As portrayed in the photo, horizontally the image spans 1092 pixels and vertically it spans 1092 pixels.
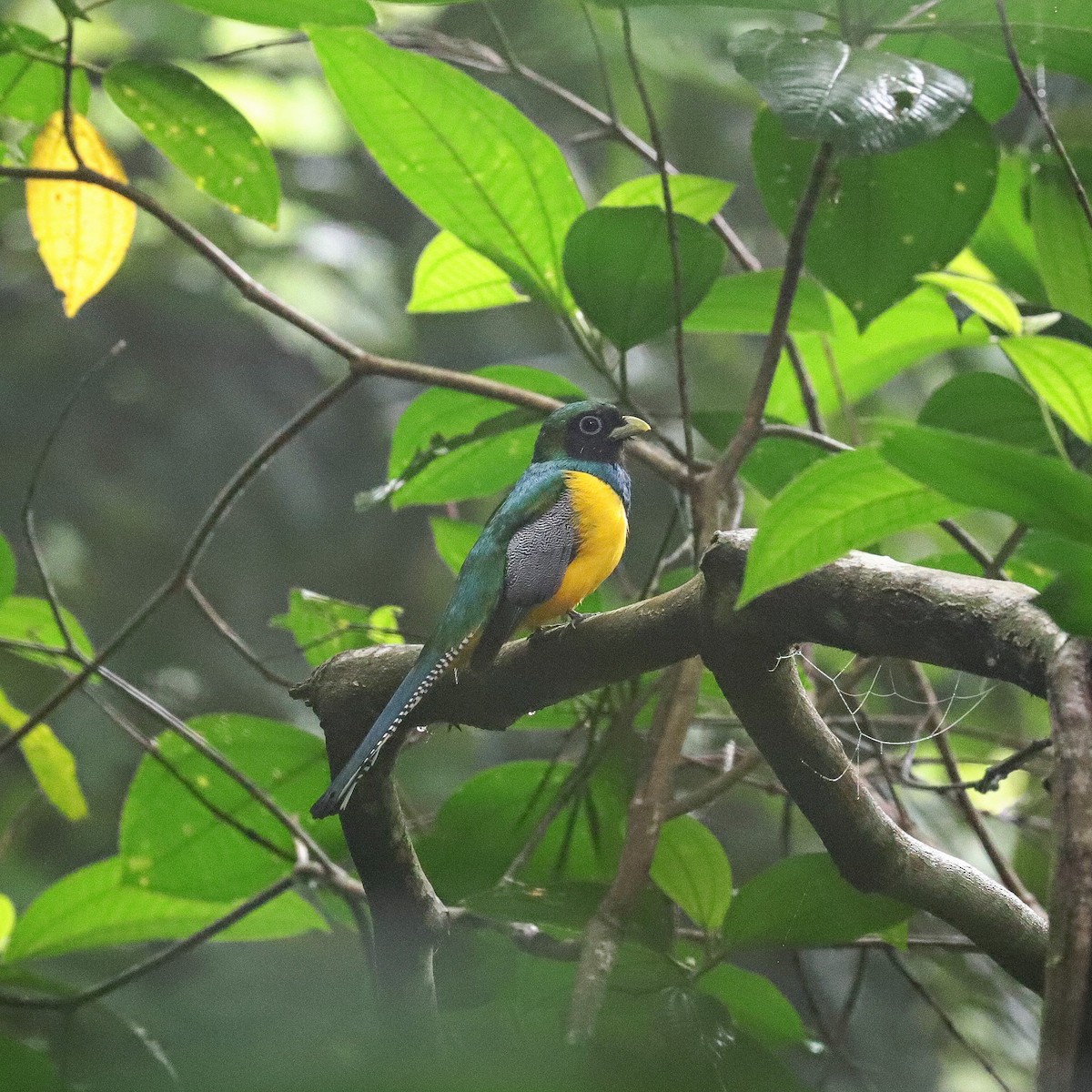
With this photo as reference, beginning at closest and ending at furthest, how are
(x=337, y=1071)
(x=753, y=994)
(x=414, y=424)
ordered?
(x=337, y=1071), (x=753, y=994), (x=414, y=424)

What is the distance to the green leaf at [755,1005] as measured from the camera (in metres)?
0.75

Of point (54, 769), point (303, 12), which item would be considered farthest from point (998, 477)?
point (54, 769)

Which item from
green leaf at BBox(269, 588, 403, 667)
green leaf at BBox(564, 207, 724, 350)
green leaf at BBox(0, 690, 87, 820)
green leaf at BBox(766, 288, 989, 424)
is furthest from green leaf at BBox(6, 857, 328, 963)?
green leaf at BBox(766, 288, 989, 424)

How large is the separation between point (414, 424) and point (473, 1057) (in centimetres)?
108

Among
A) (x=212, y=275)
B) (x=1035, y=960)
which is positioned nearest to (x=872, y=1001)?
(x=1035, y=960)

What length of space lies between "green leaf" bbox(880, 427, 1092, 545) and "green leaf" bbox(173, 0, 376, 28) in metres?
0.89

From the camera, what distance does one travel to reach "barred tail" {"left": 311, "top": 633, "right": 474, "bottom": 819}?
86cm

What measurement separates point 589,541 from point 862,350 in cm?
54

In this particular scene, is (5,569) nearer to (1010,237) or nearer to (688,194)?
(688,194)

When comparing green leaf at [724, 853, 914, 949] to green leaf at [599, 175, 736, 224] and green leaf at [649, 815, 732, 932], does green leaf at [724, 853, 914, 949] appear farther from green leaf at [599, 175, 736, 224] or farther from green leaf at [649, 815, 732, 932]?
green leaf at [599, 175, 736, 224]

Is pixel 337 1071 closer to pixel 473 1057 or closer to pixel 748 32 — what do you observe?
pixel 473 1057

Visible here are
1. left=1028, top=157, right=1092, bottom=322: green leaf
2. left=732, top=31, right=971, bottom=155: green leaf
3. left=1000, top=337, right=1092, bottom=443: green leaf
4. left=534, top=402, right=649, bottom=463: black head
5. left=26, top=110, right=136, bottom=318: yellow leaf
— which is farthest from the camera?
left=26, top=110, right=136, bottom=318: yellow leaf

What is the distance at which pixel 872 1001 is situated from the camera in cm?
112

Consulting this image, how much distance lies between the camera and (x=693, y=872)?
98cm
